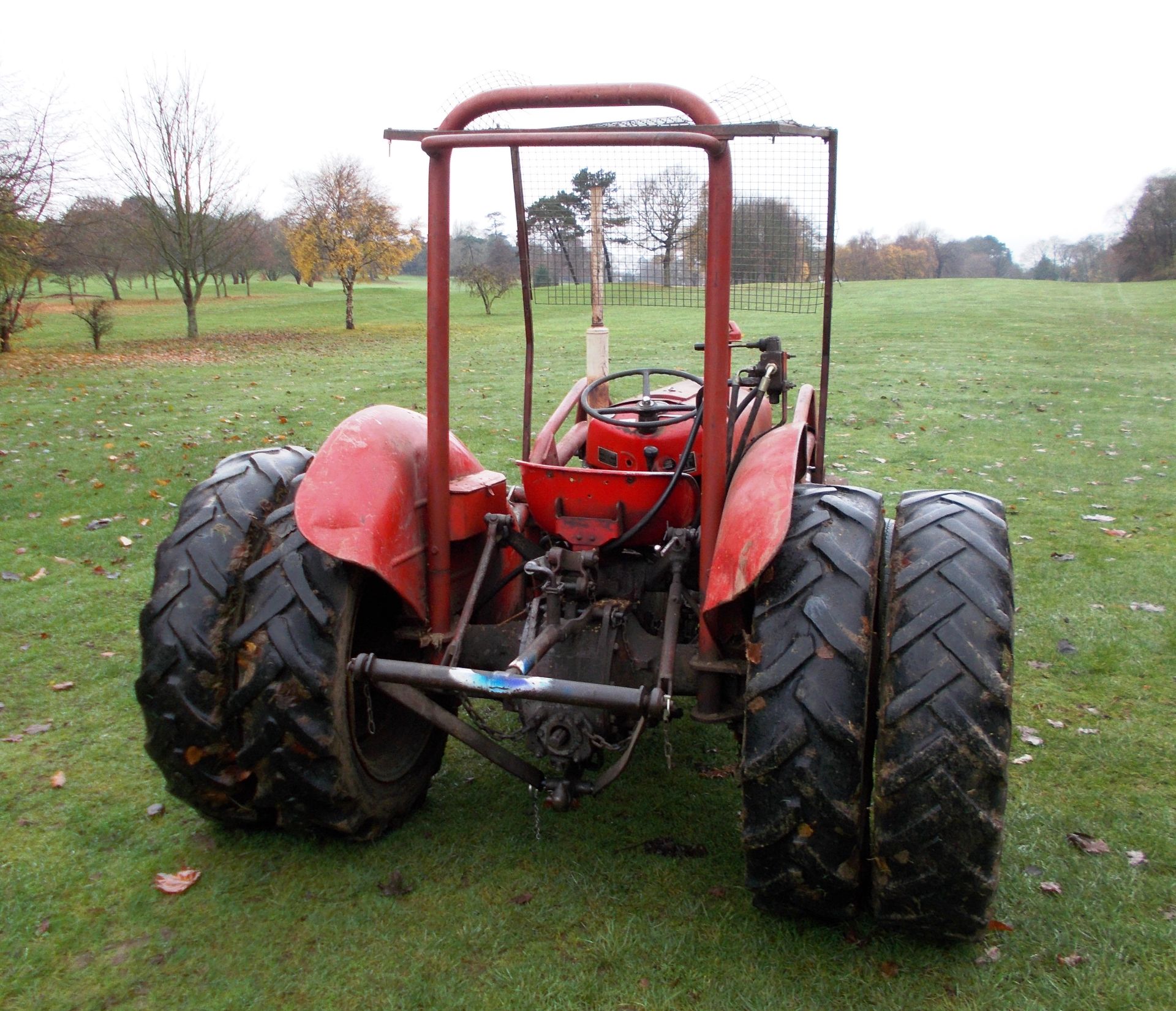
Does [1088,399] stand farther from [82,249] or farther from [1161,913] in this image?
[82,249]

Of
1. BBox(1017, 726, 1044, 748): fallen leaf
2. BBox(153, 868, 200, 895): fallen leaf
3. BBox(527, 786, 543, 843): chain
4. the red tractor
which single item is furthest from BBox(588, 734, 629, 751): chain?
BBox(1017, 726, 1044, 748): fallen leaf

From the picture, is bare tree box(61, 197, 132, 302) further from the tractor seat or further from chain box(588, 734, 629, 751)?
chain box(588, 734, 629, 751)

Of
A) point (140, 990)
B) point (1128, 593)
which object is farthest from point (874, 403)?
point (140, 990)

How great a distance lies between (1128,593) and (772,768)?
4.18 m

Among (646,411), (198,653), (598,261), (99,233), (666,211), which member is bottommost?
(198,653)

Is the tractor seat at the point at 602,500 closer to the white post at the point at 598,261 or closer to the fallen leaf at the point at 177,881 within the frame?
the white post at the point at 598,261

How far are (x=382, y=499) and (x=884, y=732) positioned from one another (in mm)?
1685

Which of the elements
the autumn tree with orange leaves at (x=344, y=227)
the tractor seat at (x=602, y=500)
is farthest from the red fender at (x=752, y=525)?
the autumn tree with orange leaves at (x=344, y=227)

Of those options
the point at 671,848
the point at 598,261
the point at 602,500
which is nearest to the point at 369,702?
the point at 602,500

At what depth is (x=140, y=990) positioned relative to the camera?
8.60ft

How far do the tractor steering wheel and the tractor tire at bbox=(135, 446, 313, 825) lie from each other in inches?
55.1

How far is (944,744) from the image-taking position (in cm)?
240

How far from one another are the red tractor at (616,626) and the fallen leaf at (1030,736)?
4.92ft

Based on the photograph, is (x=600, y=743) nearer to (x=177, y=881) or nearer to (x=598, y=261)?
(x=177, y=881)
